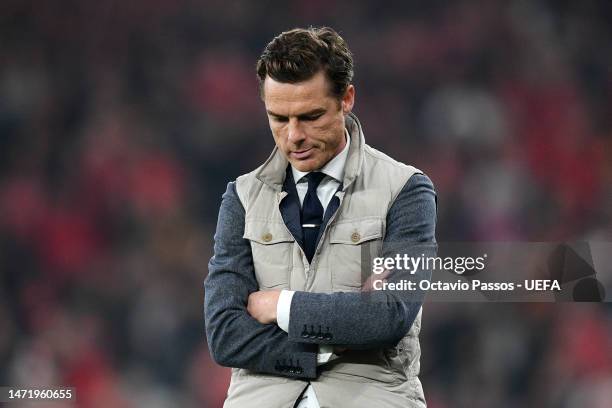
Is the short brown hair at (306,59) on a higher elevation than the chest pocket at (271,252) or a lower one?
higher

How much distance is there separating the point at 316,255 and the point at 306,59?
1.16 feet

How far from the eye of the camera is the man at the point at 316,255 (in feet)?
5.34

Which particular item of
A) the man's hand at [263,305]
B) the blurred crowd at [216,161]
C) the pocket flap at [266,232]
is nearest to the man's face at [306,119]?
the pocket flap at [266,232]

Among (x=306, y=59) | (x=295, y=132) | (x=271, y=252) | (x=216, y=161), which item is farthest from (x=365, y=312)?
(x=216, y=161)

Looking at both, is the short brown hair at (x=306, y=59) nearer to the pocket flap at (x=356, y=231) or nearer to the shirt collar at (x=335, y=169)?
the shirt collar at (x=335, y=169)

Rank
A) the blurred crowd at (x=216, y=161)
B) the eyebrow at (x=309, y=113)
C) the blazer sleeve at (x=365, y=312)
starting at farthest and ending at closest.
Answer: the blurred crowd at (x=216, y=161) → the eyebrow at (x=309, y=113) → the blazer sleeve at (x=365, y=312)

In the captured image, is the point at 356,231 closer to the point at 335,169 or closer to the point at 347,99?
the point at 335,169

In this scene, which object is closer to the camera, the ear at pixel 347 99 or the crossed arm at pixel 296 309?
the crossed arm at pixel 296 309

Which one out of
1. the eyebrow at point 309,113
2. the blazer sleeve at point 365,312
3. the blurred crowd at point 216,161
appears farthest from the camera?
the blurred crowd at point 216,161

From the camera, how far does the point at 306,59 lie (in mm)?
1699

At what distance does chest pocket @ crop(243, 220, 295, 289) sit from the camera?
172cm

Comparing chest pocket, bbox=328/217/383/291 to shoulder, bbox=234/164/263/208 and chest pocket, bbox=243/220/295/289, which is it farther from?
shoulder, bbox=234/164/263/208

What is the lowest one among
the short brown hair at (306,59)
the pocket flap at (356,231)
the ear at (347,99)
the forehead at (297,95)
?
the pocket flap at (356,231)

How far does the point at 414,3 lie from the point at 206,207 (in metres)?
0.92
